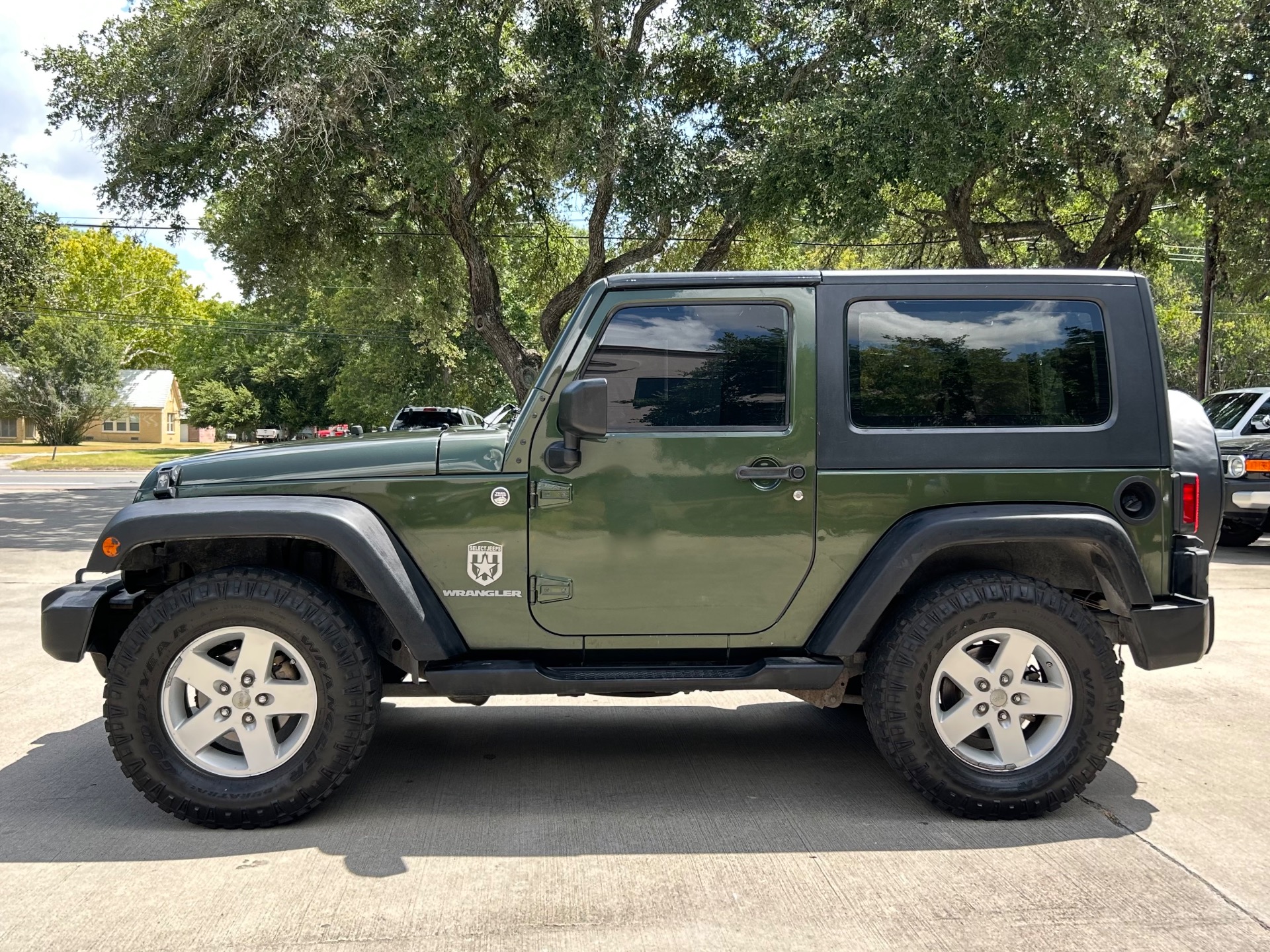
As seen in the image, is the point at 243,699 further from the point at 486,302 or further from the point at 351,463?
the point at 486,302

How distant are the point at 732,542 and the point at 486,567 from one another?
0.92 m

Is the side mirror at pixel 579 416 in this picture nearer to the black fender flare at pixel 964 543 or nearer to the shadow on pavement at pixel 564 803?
the black fender flare at pixel 964 543

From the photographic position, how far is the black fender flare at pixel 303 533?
11.8ft

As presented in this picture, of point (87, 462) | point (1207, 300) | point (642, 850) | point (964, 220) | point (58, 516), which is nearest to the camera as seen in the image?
point (642, 850)

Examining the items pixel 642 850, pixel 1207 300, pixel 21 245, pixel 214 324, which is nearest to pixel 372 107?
pixel 642 850

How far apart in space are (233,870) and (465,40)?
13.2 meters

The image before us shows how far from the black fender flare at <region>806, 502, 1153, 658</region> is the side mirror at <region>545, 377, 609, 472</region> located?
3.70ft

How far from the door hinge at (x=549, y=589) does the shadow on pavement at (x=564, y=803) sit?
83 cm

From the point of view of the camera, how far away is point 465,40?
14.2 meters

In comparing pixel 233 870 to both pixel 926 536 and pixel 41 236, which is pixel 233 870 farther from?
pixel 41 236

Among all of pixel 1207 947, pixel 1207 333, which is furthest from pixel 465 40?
pixel 1207 333

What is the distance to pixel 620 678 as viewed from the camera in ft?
12.3

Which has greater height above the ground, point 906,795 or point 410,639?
point 410,639

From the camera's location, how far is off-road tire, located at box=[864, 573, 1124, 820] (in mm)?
3750
